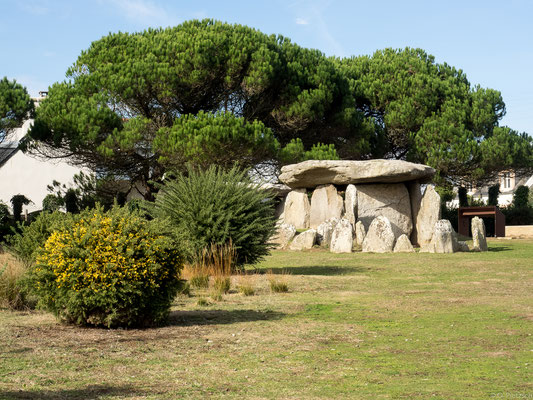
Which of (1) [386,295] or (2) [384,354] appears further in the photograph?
(1) [386,295]

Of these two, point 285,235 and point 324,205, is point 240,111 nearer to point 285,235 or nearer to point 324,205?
point 324,205

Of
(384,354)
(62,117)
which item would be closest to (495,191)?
(62,117)

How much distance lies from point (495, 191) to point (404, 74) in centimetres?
842

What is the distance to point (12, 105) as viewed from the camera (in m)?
29.1

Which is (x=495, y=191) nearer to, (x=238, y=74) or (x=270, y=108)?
(x=270, y=108)

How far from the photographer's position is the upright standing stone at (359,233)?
23.6m

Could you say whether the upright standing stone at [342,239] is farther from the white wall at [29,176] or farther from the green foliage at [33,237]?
the white wall at [29,176]

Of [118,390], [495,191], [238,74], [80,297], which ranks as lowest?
Answer: [118,390]

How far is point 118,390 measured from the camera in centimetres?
518

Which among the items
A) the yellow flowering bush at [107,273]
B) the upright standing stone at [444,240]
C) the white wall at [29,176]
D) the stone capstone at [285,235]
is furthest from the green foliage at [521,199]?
the yellow flowering bush at [107,273]

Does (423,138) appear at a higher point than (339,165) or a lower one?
higher

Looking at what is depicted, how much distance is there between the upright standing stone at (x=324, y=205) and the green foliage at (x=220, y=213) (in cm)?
1202

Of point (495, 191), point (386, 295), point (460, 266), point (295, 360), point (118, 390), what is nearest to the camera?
point (118, 390)

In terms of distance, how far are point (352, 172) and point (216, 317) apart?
17.5 meters
